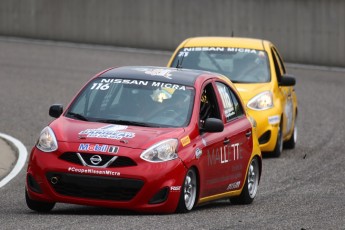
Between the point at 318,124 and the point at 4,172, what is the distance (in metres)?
8.78

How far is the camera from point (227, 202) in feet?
45.8

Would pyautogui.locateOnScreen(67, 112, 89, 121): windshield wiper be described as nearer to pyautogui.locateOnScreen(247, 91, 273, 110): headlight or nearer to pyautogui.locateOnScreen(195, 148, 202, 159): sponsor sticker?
pyautogui.locateOnScreen(195, 148, 202, 159): sponsor sticker

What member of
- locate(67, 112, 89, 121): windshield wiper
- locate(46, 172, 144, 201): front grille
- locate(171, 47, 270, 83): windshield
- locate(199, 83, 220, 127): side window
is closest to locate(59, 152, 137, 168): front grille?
locate(46, 172, 144, 201): front grille

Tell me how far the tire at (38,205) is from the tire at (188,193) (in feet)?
3.90

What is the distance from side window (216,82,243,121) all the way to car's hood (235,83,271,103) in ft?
13.6

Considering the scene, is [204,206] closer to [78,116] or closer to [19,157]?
[78,116]

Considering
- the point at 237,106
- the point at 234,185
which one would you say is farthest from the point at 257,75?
the point at 234,185

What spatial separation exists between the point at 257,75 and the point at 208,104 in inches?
234

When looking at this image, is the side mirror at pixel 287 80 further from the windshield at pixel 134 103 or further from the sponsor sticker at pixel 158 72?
the windshield at pixel 134 103

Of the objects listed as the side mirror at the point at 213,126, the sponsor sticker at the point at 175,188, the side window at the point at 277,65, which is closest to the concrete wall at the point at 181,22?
the side window at the point at 277,65

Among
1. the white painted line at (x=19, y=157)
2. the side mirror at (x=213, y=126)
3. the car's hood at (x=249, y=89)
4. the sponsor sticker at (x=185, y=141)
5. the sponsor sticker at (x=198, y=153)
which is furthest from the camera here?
the car's hood at (x=249, y=89)

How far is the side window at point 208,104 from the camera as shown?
1272 centimetres

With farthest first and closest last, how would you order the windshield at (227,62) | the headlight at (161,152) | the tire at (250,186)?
the windshield at (227,62) → the tire at (250,186) → the headlight at (161,152)

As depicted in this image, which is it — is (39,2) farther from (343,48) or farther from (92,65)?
(343,48)
